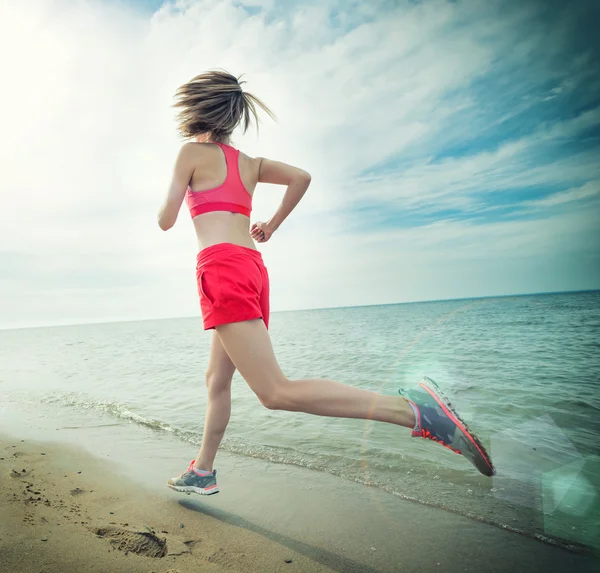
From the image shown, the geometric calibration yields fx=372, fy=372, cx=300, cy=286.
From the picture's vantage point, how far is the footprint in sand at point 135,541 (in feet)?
5.80

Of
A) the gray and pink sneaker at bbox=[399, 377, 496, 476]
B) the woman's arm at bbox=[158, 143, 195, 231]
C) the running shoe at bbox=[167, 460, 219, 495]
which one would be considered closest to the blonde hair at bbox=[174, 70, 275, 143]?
the woman's arm at bbox=[158, 143, 195, 231]

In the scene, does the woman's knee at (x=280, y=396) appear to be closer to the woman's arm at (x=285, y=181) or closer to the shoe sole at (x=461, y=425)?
the shoe sole at (x=461, y=425)

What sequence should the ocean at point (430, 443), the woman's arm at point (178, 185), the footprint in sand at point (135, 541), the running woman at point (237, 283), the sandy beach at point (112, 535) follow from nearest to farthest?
the sandy beach at point (112, 535)
the footprint in sand at point (135, 541)
the running woman at point (237, 283)
the woman's arm at point (178, 185)
the ocean at point (430, 443)

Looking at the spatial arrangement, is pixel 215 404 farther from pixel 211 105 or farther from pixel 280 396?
pixel 211 105

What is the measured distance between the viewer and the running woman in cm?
187

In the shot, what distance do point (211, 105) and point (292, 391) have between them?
5.42ft

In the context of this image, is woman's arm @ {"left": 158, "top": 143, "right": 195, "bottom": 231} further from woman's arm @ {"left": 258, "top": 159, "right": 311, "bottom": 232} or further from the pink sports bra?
woman's arm @ {"left": 258, "top": 159, "right": 311, "bottom": 232}

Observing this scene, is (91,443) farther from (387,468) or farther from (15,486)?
(387,468)

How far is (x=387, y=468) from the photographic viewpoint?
Answer: 302 cm

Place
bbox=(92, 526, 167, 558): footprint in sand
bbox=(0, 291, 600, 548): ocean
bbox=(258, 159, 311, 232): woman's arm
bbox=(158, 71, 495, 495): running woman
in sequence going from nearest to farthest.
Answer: bbox=(92, 526, 167, 558): footprint in sand, bbox=(158, 71, 495, 495): running woman, bbox=(258, 159, 311, 232): woman's arm, bbox=(0, 291, 600, 548): ocean

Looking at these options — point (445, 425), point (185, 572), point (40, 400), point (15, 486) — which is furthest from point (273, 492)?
point (40, 400)

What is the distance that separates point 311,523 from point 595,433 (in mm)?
3606

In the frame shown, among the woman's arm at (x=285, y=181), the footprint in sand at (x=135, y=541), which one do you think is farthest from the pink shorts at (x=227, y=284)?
the footprint in sand at (x=135, y=541)

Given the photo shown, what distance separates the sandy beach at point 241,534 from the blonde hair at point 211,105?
7.25 ft
